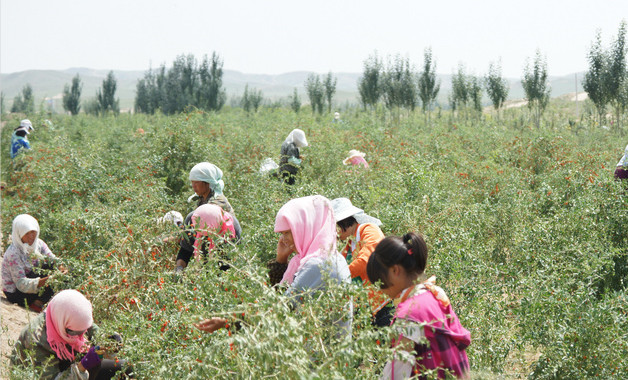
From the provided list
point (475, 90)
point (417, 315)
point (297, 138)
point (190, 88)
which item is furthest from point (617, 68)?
point (190, 88)

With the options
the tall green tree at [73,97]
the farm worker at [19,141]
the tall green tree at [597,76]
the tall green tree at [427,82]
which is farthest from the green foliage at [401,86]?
the tall green tree at [73,97]

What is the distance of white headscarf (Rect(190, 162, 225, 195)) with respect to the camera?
453 centimetres

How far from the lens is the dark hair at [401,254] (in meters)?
2.36

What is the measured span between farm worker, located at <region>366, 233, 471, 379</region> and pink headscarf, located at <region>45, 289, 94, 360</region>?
1.69 metres

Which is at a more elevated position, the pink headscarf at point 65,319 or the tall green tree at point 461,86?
the tall green tree at point 461,86

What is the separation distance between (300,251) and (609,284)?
2.84 metres

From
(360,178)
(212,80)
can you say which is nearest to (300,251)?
(360,178)

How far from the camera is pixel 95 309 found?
3686mm

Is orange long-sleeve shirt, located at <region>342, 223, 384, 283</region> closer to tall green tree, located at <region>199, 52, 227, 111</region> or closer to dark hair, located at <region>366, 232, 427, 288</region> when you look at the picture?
dark hair, located at <region>366, 232, 427, 288</region>

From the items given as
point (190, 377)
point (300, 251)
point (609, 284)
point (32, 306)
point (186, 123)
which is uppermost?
point (186, 123)

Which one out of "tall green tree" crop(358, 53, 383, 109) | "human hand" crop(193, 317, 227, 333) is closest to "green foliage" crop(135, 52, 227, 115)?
"tall green tree" crop(358, 53, 383, 109)

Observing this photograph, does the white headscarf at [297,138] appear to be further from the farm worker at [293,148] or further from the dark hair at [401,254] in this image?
the dark hair at [401,254]

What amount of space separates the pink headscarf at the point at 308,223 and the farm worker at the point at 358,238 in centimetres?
56

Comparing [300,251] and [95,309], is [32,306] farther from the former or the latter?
[300,251]
